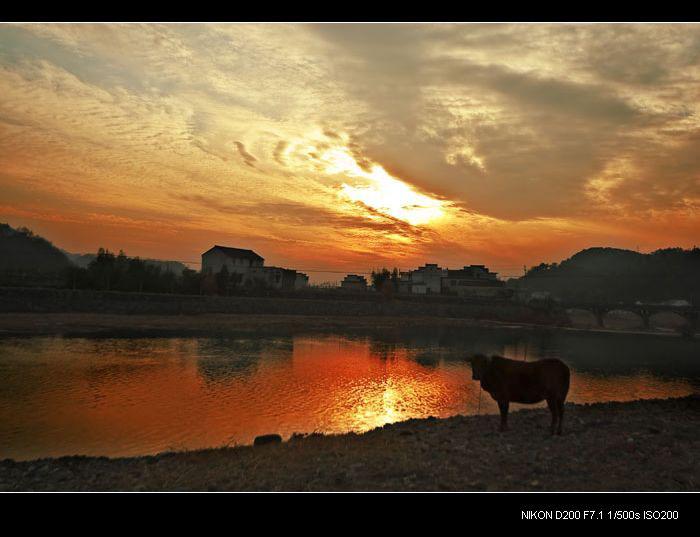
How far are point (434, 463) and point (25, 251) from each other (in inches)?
7395

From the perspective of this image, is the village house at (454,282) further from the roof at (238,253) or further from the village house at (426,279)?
the roof at (238,253)

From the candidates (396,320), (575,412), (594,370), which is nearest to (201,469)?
(575,412)

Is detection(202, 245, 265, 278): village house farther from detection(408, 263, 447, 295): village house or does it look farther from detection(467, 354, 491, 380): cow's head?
detection(467, 354, 491, 380): cow's head

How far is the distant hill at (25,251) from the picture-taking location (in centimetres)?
14850

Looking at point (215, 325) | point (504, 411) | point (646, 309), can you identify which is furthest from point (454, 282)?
point (504, 411)

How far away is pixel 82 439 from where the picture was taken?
1870 centimetres

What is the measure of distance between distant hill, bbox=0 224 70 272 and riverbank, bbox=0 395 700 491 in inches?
6184

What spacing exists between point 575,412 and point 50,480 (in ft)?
62.7

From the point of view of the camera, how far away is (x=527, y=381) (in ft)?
46.0

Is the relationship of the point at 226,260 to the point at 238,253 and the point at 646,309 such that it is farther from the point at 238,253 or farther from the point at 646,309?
the point at 646,309

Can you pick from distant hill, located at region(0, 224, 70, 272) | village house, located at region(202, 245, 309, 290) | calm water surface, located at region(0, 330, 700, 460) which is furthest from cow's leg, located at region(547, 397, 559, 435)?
distant hill, located at region(0, 224, 70, 272)

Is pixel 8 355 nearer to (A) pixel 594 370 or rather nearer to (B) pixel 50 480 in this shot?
(B) pixel 50 480

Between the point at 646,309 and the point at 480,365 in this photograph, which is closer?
the point at 480,365

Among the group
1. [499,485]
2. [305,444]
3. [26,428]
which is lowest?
[26,428]
